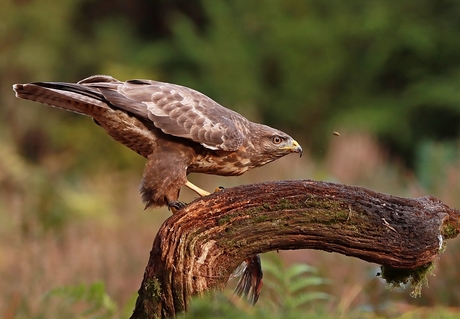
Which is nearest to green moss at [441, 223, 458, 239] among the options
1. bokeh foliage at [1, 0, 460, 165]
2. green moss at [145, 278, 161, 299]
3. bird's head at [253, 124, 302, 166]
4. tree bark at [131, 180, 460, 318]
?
tree bark at [131, 180, 460, 318]

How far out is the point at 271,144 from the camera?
5.31 metres

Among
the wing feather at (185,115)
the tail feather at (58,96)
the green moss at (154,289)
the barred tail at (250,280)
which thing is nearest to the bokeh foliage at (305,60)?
the wing feather at (185,115)

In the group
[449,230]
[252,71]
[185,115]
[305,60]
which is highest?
[305,60]

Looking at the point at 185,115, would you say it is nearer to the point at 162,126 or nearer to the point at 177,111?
the point at 177,111

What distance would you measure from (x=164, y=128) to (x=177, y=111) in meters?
0.15

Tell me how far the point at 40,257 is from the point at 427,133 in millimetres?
13951

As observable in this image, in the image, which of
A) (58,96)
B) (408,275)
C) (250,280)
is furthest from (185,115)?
(408,275)

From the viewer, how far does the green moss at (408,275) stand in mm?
4348

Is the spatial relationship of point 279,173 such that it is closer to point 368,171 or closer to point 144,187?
point 368,171

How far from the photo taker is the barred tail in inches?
180

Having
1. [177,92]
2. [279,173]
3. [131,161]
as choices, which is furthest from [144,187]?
[131,161]

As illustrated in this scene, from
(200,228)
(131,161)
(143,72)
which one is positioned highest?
(143,72)

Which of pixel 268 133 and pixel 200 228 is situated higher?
pixel 268 133

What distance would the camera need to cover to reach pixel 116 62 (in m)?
21.5
